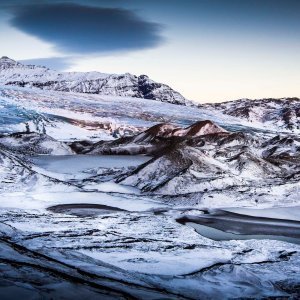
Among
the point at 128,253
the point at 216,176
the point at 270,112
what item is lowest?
the point at 128,253

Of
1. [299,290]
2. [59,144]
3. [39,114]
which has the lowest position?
[299,290]

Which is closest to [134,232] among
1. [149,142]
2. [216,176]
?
[216,176]

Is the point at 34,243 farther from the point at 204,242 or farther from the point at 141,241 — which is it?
the point at 204,242

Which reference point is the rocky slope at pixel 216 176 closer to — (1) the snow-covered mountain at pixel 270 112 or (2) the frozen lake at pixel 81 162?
(2) the frozen lake at pixel 81 162

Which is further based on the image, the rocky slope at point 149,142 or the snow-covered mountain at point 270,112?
the snow-covered mountain at point 270,112

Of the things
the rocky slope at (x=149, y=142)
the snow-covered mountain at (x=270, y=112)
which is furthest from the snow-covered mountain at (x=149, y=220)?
the snow-covered mountain at (x=270, y=112)

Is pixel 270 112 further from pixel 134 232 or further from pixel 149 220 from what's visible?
pixel 134 232

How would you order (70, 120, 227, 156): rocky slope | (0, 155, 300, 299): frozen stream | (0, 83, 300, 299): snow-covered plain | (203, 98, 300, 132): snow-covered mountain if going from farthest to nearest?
(203, 98, 300, 132): snow-covered mountain, (70, 120, 227, 156): rocky slope, (0, 83, 300, 299): snow-covered plain, (0, 155, 300, 299): frozen stream

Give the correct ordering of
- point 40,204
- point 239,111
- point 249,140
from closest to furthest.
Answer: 1. point 40,204
2. point 249,140
3. point 239,111

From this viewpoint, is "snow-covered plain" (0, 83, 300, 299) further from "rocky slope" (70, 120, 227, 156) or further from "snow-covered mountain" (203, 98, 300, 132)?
"snow-covered mountain" (203, 98, 300, 132)

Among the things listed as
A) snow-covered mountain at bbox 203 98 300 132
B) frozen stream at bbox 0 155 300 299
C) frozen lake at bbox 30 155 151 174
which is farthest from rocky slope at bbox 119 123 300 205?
snow-covered mountain at bbox 203 98 300 132

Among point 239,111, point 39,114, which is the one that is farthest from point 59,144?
point 239,111
